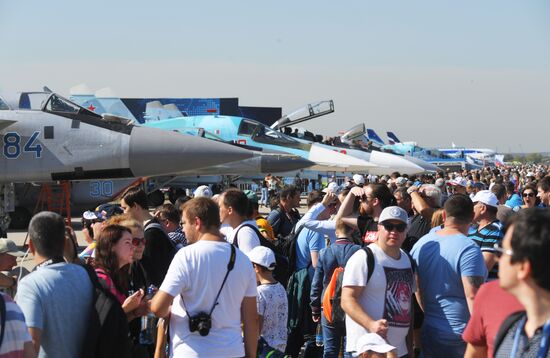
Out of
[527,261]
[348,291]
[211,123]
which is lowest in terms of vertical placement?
[348,291]

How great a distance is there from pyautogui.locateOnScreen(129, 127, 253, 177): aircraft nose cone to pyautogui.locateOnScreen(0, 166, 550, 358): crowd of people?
6912 millimetres

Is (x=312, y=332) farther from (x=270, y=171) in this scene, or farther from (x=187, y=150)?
(x=270, y=171)

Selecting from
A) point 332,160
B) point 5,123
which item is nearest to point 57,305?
point 5,123

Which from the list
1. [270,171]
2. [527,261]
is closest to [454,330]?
[527,261]

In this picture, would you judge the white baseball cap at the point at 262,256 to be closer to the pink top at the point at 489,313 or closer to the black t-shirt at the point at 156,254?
the black t-shirt at the point at 156,254

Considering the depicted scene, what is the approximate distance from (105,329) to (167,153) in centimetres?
1058

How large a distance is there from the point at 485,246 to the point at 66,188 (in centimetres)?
1000

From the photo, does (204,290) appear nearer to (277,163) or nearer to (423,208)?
(423,208)

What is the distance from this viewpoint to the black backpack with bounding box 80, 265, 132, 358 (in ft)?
12.2

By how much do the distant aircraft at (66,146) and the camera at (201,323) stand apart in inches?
394

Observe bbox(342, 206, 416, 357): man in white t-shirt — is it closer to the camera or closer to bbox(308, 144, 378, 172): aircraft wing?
the camera

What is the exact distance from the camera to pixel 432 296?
493 cm

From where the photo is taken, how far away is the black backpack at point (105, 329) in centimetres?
372

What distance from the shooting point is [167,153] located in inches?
558
